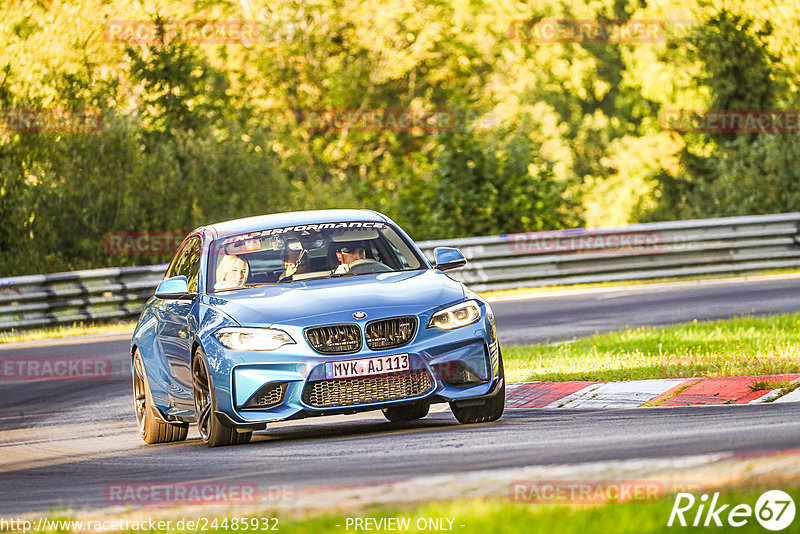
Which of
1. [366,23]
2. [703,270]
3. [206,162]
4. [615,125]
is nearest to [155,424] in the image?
[703,270]

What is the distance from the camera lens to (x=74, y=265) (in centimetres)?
2694

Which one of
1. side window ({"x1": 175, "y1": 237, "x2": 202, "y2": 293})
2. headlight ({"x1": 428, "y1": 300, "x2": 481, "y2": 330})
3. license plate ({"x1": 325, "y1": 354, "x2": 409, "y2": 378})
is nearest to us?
license plate ({"x1": 325, "y1": 354, "x2": 409, "y2": 378})

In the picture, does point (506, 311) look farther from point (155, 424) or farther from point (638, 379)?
point (155, 424)

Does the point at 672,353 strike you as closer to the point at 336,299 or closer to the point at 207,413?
the point at 336,299

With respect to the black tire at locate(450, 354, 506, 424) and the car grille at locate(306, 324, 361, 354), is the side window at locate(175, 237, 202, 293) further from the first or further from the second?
the black tire at locate(450, 354, 506, 424)

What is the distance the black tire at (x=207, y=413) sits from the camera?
380 inches

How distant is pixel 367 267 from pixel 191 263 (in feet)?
5.29

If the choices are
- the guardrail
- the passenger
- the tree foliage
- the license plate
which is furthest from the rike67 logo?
the tree foliage

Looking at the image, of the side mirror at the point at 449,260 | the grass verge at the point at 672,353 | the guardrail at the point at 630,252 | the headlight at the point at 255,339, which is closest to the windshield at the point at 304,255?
the side mirror at the point at 449,260

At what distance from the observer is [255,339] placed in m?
9.34

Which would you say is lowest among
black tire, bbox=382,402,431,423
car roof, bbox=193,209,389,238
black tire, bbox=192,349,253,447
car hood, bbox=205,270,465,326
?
black tire, bbox=382,402,431,423

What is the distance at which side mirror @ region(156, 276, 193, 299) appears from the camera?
33.8ft

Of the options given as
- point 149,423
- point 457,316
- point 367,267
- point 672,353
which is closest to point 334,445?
point 457,316

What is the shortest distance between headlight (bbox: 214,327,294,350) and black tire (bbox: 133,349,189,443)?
1.85 meters
